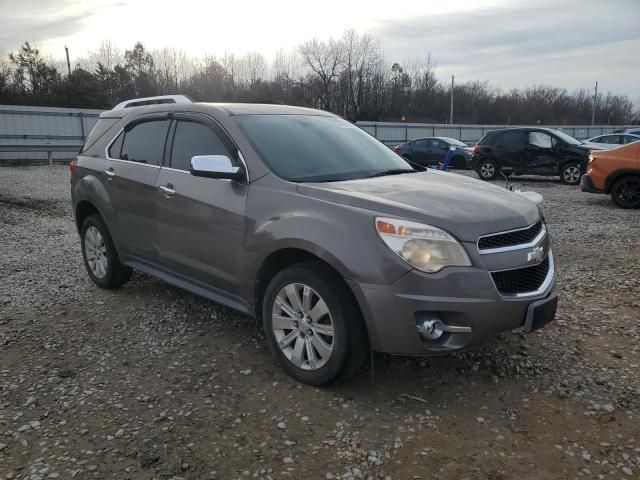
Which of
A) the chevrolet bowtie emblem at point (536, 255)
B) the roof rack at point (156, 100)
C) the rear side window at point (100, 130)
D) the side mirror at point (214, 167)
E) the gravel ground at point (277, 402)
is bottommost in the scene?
the gravel ground at point (277, 402)

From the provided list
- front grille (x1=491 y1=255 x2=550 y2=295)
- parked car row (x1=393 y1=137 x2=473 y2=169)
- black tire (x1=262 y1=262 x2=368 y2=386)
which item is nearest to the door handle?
black tire (x1=262 y1=262 x2=368 y2=386)

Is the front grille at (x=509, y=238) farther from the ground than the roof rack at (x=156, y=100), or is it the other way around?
the roof rack at (x=156, y=100)

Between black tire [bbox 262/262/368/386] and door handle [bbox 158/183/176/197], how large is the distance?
4.27 ft

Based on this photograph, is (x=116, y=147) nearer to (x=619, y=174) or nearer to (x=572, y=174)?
(x=619, y=174)

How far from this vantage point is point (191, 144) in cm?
423

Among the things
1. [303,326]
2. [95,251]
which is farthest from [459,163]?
[303,326]

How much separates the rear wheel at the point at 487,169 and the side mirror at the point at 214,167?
1407 cm

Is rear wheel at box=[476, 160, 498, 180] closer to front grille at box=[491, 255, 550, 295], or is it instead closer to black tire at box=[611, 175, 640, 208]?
black tire at box=[611, 175, 640, 208]

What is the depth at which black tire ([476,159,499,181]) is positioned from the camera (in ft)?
53.5

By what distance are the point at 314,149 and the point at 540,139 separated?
13.3 m

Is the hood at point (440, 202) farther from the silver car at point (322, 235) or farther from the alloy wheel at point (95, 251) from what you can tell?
the alloy wheel at point (95, 251)

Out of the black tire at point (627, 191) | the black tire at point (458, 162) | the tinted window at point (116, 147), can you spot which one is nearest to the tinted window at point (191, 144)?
the tinted window at point (116, 147)

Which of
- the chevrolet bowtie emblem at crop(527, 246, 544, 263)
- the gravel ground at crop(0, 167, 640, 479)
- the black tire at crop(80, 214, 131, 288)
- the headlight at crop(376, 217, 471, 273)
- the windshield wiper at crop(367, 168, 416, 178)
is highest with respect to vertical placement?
the windshield wiper at crop(367, 168, 416, 178)

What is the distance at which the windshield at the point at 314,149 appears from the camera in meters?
3.72
